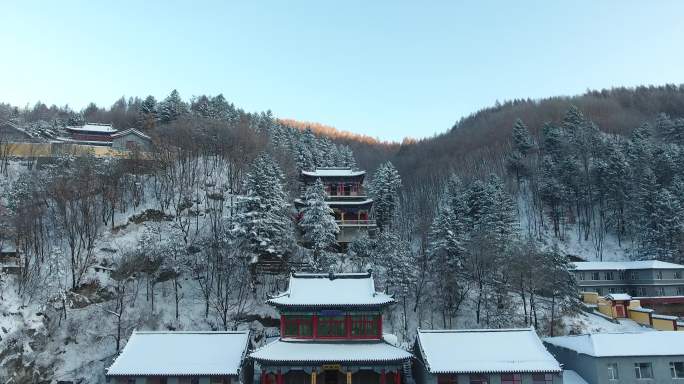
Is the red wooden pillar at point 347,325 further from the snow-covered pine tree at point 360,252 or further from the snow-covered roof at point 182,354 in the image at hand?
the snow-covered pine tree at point 360,252

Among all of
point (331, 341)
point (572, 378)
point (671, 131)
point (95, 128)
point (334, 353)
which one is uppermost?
point (671, 131)

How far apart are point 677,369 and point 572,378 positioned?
19.7 feet

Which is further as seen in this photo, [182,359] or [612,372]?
[182,359]

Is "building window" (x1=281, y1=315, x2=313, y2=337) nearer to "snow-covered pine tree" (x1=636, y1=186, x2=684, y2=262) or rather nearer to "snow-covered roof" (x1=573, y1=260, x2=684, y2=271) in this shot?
"snow-covered roof" (x1=573, y1=260, x2=684, y2=271)

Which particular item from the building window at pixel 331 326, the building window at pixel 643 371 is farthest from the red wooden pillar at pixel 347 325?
the building window at pixel 643 371

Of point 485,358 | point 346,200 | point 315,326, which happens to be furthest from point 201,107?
point 485,358

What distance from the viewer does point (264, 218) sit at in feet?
134

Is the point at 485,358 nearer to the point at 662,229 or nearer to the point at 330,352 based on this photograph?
the point at 330,352

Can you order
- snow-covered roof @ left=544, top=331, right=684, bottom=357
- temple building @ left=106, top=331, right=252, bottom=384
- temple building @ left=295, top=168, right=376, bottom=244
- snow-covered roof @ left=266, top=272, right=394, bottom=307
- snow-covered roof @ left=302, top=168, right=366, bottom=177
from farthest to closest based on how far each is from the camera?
snow-covered roof @ left=302, top=168, right=366, bottom=177, temple building @ left=295, top=168, right=376, bottom=244, snow-covered roof @ left=266, top=272, right=394, bottom=307, snow-covered roof @ left=544, top=331, right=684, bottom=357, temple building @ left=106, top=331, right=252, bottom=384

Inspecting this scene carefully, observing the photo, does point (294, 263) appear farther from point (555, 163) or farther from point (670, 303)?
point (555, 163)

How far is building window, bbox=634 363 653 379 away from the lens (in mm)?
28172

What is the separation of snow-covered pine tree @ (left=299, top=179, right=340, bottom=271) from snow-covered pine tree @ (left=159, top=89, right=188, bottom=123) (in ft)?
115

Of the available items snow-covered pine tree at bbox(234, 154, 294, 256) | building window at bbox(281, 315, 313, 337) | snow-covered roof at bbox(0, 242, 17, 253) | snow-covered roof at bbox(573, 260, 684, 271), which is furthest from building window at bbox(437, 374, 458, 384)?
snow-covered roof at bbox(0, 242, 17, 253)

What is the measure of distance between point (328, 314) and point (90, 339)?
18.3 m
